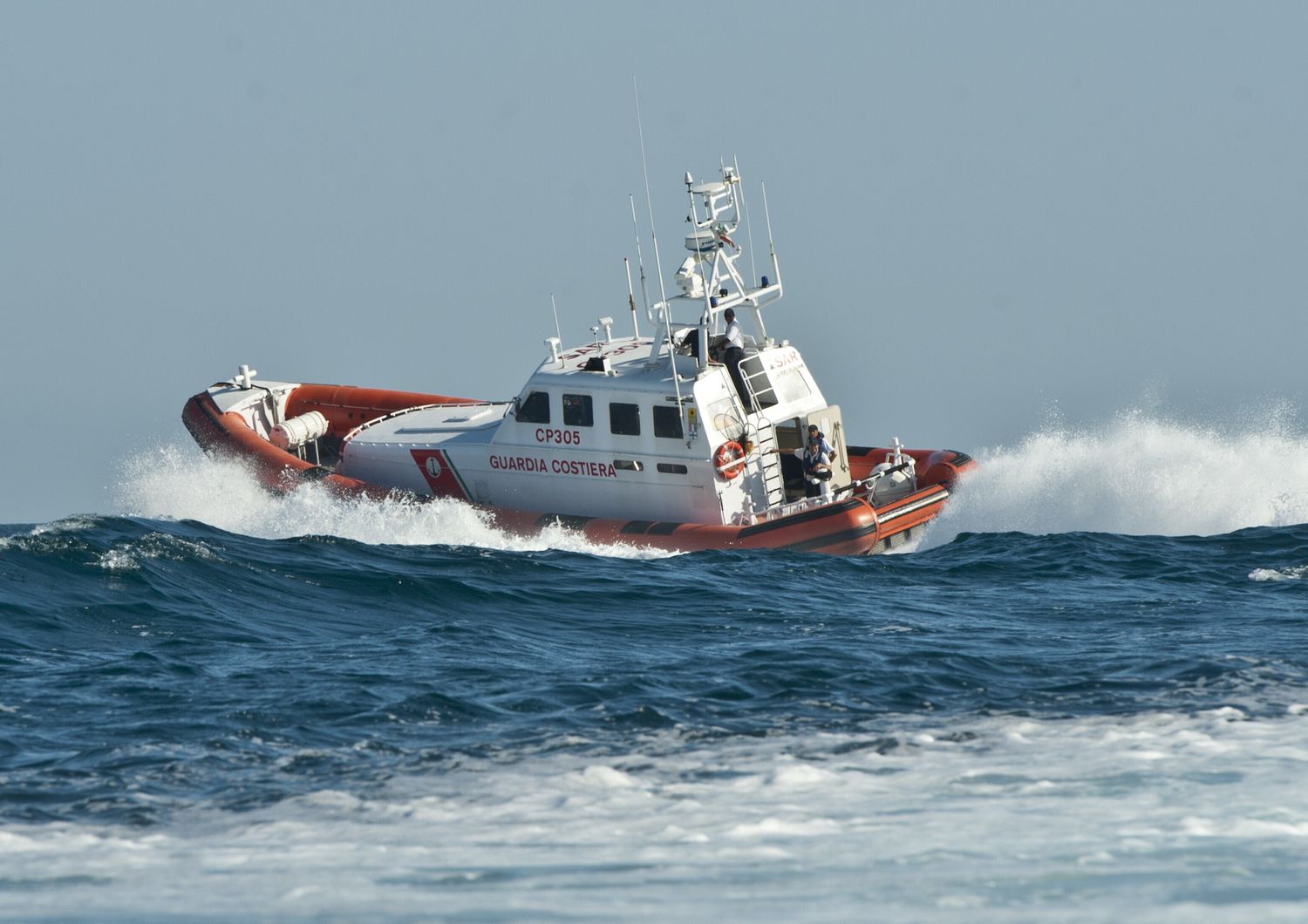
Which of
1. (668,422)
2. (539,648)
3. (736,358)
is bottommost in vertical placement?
(539,648)

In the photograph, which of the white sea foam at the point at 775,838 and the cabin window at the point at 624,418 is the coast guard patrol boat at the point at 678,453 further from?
the white sea foam at the point at 775,838

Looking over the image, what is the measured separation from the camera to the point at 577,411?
625 inches

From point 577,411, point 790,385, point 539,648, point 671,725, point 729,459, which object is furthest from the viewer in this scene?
point 790,385

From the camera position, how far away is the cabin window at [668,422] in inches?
605

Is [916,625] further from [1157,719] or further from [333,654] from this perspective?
[333,654]

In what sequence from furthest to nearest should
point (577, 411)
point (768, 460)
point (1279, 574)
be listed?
point (577, 411), point (768, 460), point (1279, 574)

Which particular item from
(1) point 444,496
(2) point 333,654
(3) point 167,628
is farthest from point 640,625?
(1) point 444,496

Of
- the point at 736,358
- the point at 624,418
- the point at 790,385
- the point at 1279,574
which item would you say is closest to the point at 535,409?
the point at 624,418

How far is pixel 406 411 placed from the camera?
1800 centimetres

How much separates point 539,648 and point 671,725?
2151mm

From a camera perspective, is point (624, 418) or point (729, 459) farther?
point (624, 418)

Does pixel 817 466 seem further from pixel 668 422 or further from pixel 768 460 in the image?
pixel 668 422

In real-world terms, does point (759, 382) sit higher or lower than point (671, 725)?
higher

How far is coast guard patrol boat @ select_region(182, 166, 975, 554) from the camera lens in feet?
50.3
